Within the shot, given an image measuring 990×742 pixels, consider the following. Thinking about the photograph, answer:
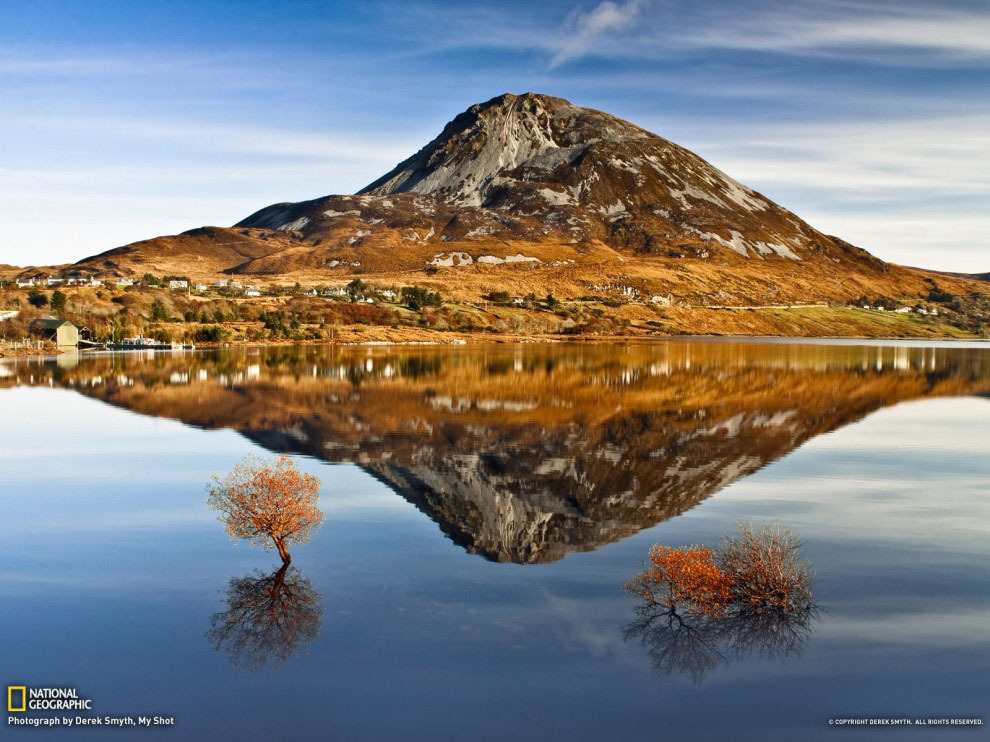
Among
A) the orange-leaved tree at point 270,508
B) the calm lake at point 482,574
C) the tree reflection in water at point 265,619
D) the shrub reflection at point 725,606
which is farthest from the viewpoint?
the orange-leaved tree at point 270,508

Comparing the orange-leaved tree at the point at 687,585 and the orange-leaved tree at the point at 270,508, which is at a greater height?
the orange-leaved tree at the point at 270,508

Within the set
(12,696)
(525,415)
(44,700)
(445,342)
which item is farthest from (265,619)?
(445,342)

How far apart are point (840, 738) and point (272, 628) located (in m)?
11.4

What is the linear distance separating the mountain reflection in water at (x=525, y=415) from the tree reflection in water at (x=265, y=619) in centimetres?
608

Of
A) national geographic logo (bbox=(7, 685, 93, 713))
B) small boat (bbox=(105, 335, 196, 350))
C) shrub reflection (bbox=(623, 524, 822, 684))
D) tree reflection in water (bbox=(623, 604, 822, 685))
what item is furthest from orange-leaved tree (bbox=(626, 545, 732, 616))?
small boat (bbox=(105, 335, 196, 350))

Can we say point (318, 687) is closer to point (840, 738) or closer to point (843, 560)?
point (840, 738)

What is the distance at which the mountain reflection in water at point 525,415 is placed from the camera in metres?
31.2

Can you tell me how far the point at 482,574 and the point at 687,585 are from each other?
571cm

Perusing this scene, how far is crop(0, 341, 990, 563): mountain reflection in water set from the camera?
102ft

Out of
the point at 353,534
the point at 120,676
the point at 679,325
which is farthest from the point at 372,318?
the point at 120,676

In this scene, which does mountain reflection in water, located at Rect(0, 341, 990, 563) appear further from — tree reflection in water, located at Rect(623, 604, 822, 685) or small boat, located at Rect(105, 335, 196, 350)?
small boat, located at Rect(105, 335, 196, 350)

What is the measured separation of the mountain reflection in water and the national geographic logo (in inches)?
463

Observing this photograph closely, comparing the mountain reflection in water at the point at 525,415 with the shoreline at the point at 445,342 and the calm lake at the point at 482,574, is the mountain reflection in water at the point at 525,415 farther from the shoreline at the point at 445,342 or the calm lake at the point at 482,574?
the shoreline at the point at 445,342

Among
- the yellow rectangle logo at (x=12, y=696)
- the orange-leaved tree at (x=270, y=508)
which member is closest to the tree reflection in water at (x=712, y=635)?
the orange-leaved tree at (x=270, y=508)
